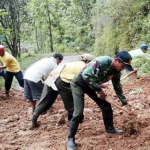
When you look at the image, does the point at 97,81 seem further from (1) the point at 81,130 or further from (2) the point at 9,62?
(2) the point at 9,62

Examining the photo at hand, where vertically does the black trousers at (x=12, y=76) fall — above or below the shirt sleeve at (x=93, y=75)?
below

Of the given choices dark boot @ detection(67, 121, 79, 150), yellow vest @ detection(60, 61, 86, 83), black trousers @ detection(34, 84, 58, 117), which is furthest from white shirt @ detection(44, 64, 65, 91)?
dark boot @ detection(67, 121, 79, 150)

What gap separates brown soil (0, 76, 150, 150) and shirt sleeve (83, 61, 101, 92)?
1138 mm

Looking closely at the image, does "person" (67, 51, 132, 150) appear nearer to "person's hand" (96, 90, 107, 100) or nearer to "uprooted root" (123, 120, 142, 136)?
"person's hand" (96, 90, 107, 100)

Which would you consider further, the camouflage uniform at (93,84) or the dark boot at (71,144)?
the dark boot at (71,144)

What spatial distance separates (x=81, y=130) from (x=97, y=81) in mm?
1583

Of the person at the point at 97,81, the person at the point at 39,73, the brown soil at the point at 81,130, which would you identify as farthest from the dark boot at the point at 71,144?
the person at the point at 39,73

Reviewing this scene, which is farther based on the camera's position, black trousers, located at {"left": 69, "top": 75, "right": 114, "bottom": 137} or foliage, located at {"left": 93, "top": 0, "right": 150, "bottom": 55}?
foliage, located at {"left": 93, "top": 0, "right": 150, "bottom": 55}

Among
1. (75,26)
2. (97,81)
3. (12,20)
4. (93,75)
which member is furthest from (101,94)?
(75,26)

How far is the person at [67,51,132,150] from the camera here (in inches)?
184

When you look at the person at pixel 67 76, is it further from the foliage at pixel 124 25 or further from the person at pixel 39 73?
the foliage at pixel 124 25

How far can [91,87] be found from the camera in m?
4.95

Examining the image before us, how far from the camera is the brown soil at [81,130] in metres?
5.35

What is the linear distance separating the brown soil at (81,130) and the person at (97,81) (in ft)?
0.95
